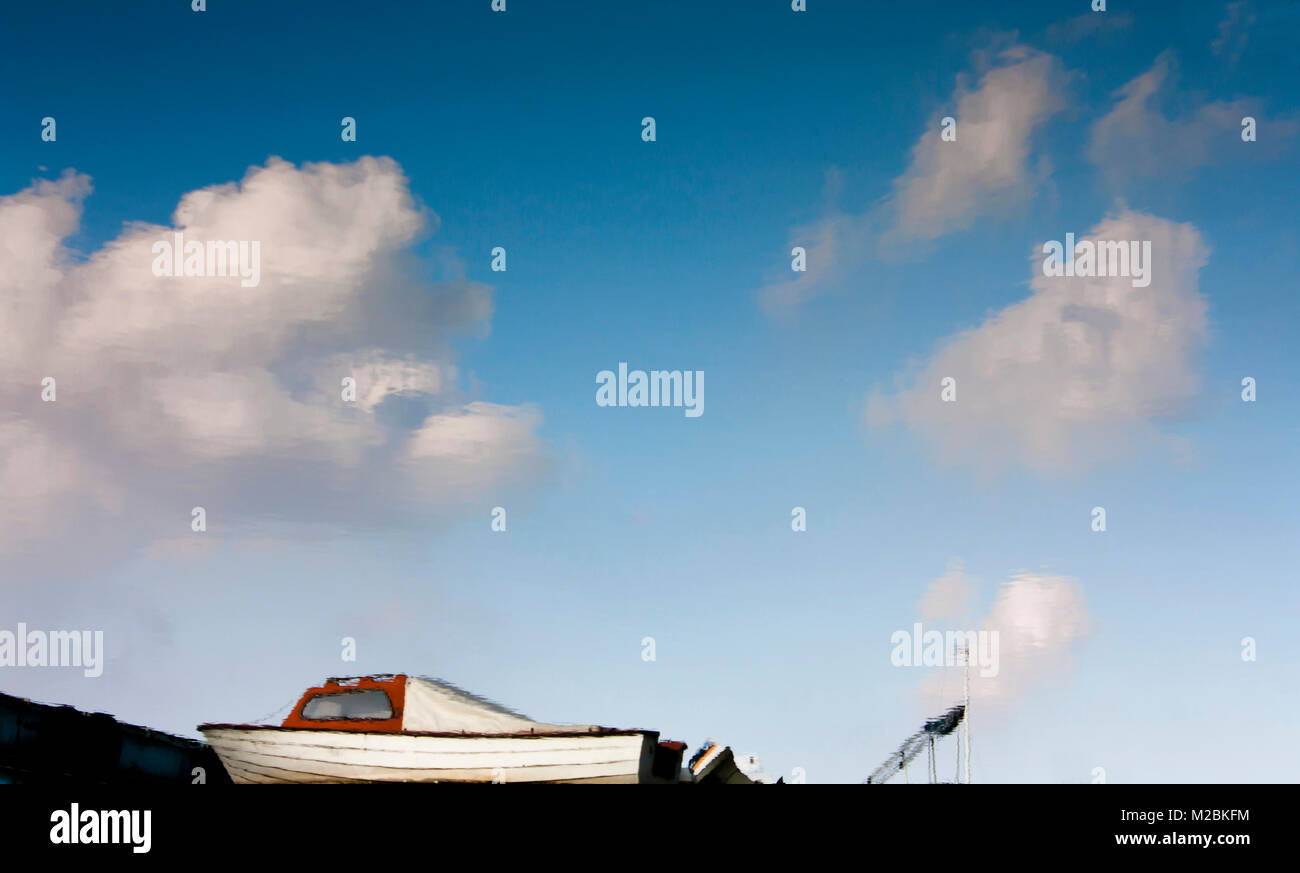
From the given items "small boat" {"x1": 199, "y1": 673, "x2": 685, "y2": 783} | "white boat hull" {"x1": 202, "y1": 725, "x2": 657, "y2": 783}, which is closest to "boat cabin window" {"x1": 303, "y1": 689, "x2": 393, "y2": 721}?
"small boat" {"x1": 199, "y1": 673, "x2": 685, "y2": 783}

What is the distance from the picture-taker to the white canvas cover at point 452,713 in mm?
21750

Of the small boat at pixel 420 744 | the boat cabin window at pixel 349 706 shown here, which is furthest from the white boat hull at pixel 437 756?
the boat cabin window at pixel 349 706

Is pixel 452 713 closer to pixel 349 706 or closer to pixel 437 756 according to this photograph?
pixel 437 756

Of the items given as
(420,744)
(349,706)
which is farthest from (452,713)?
(349,706)

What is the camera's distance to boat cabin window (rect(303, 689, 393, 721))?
23.0 m

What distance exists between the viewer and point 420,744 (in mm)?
21016

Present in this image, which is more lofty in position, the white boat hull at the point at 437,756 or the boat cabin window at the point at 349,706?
the boat cabin window at the point at 349,706

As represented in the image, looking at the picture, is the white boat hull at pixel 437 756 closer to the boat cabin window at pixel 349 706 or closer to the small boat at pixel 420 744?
the small boat at pixel 420 744

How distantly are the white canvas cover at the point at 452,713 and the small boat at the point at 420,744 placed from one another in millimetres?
22

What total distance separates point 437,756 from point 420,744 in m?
0.44

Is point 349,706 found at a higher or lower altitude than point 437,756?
higher
